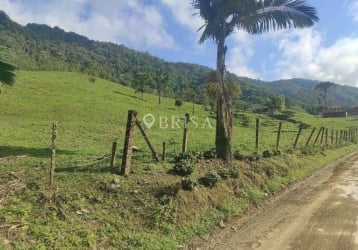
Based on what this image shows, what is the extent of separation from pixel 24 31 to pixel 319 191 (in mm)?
169174

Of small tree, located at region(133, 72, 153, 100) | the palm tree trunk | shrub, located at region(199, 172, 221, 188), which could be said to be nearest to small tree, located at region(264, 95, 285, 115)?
small tree, located at region(133, 72, 153, 100)

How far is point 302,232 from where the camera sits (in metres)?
9.60

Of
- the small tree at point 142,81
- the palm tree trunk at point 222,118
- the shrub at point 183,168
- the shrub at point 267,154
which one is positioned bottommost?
the shrub at point 183,168

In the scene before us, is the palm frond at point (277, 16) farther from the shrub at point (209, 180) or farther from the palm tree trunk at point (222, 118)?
the shrub at point (209, 180)

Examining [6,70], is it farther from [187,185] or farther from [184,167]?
[184,167]

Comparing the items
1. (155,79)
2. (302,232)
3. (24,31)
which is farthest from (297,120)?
(24,31)

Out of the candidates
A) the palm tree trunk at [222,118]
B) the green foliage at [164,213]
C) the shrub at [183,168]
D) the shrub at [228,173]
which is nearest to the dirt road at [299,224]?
the green foliage at [164,213]

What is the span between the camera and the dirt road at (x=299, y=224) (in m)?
8.92

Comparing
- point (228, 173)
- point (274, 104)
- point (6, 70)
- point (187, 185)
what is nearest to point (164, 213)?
point (187, 185)

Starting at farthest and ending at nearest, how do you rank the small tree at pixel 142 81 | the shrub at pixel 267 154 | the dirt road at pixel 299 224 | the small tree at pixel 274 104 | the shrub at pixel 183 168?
the small tree at pixel 274 104 → the small tree at pixel 142 81 → the shrub at pixel 267 154 → the shrub at pixel 183 168 → the dirt road at pixel 299 224

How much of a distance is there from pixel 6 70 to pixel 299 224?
28.5 feet

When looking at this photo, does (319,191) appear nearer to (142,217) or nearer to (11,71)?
(142,217)

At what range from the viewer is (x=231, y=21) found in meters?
16.2

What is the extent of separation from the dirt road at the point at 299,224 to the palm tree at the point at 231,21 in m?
3.38
